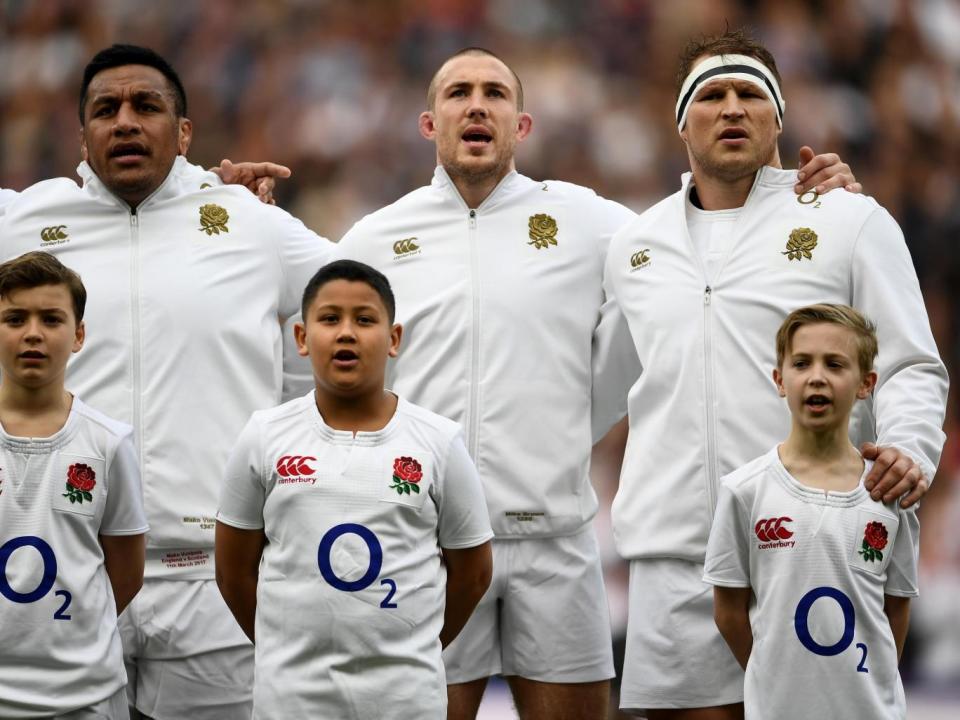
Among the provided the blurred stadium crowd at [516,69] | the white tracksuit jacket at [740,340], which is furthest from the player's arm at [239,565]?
the blurred stadium crowd at [516,69]

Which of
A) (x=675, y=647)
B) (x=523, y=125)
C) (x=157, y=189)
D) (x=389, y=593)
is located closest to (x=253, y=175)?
(x=157, y=189)

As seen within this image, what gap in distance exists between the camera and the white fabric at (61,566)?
3.94 m

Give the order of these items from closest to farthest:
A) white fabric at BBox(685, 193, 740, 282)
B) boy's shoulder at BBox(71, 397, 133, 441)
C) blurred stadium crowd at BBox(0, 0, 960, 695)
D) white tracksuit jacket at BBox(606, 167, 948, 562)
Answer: boy's shoulder at BBox(71, 397, 133, 441), white tracksuit jacket at BBox(606, 167, 948, 562), white fabric at BBox(685, 193, 740, 282), blurred stadium crowd at BBox(0, 0, 960, 695)

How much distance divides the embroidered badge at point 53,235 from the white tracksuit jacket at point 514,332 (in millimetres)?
841

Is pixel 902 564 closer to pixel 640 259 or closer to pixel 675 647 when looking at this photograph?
pixel 675 647

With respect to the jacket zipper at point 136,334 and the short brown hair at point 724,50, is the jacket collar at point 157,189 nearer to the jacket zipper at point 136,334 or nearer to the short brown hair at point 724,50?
the jacket zipper at point 136,334

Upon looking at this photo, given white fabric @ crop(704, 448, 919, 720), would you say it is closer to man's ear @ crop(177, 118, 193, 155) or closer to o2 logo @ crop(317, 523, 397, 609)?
o2 logo @ crop(317, 523, 397, 609)

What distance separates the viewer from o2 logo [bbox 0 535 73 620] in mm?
3939

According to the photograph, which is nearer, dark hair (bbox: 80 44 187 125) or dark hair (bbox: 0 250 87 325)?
dark hair (bbox: 0 250 87 325)

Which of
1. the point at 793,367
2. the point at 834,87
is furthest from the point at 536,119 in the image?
the point at 793,367

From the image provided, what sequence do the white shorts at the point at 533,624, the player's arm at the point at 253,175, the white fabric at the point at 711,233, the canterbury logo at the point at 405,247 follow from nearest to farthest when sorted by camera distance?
the white fabric at the point at 711,233, the white shorts at the point at 533,624, the canterbury logo at the point at 405,247, the player's arm at the point at 253,175

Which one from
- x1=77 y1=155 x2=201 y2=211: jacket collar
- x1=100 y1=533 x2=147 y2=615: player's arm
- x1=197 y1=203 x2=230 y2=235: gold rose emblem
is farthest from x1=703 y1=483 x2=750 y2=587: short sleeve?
x1=77 y1=155 x2=201 y2=211: jacket collar

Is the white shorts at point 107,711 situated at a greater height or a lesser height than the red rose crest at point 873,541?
lesser

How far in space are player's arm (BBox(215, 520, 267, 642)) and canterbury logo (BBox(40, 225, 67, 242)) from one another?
4.11ft
